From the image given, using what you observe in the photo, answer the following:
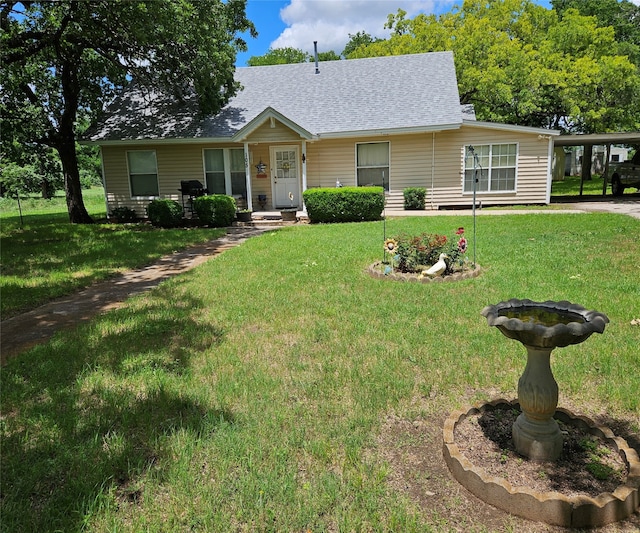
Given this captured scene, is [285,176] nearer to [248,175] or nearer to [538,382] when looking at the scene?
[248,175]

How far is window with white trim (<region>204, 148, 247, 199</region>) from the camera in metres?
16.4

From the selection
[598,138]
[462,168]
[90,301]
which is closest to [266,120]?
[462,168]

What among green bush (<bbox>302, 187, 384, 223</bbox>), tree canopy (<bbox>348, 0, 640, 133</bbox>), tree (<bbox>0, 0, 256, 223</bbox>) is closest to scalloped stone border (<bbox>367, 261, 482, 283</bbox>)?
green bush (<bbox>302, 187, 384, 223</bbox>)

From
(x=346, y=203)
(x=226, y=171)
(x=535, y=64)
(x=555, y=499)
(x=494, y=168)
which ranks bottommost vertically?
(x=555, y=499)

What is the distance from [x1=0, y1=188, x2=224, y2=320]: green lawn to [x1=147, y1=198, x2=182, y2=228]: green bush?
1.53 feet

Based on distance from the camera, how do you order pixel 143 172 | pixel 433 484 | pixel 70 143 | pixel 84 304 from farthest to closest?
pixel 143 172
pixel 70 143
pixel 84 304
pixel 433 484

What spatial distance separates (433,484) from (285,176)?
14.8m

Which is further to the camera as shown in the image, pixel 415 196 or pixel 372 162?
pixel 372 162

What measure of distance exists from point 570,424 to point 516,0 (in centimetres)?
2973

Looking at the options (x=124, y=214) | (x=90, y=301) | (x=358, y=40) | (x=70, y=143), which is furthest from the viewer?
(x=358, y=40)

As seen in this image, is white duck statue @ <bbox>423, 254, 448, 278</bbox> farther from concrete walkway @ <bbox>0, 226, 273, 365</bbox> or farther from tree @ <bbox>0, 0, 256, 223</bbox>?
tree @ <bbox>0, 0, 256, 223</bbox>

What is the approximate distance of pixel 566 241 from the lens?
28.1 ft

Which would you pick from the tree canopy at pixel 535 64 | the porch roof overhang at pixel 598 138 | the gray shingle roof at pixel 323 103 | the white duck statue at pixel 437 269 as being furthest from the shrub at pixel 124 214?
the tree canopy at pixel 535 64

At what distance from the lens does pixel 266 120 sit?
14641mm
